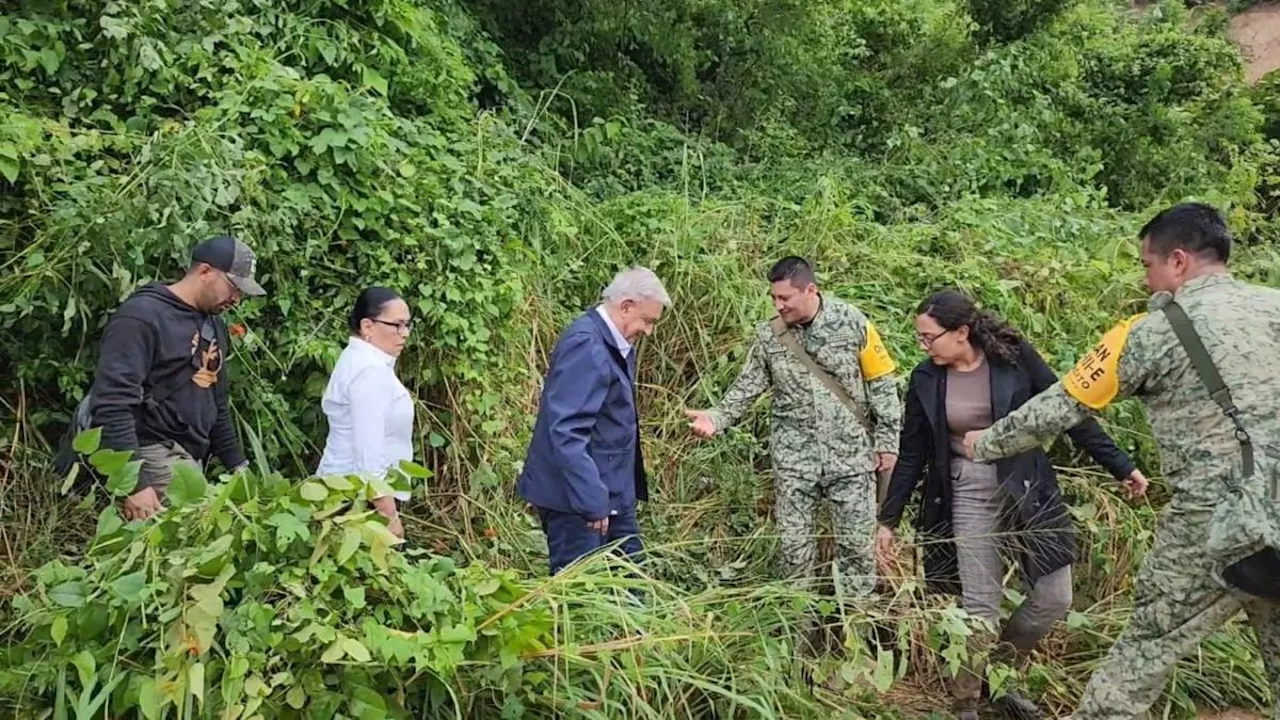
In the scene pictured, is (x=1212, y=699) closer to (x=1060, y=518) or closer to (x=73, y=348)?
(x=1060, y=518)

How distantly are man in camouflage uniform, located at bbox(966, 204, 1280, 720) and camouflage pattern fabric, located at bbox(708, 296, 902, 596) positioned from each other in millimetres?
951

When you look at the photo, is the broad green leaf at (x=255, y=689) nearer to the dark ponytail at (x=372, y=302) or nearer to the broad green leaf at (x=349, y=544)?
the broad green leaf at (x=349, y=544)

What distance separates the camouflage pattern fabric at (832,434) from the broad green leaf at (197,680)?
2292 millimetres

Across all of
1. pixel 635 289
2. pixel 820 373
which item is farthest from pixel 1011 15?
pixel 635 289

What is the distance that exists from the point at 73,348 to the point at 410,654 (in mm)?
2844

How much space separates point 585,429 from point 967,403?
1.37 metres

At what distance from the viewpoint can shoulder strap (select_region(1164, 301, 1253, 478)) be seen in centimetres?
298

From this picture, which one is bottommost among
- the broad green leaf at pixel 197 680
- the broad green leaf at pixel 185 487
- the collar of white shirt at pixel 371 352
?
the broad green leaf at pixel 197 680

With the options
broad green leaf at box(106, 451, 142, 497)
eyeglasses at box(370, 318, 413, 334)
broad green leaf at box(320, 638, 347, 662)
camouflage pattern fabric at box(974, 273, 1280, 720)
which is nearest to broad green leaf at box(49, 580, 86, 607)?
broad green leaf at box(106, 451, 142, 497)

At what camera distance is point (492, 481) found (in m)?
5.00

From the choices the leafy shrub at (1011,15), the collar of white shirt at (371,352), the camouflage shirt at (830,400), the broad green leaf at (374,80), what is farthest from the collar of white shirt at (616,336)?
the leafy shrub at (1011,15)

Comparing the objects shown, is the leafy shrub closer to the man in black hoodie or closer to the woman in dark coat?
the woman in dark coat

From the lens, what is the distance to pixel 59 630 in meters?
2.62

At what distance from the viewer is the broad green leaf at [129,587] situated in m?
2.59
